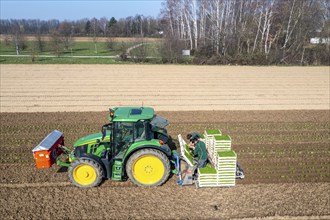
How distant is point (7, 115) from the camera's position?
1533 centimetres

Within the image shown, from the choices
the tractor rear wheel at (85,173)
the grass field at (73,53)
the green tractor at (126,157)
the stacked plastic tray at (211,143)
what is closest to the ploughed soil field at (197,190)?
the tractor rear wheel at (85,173)

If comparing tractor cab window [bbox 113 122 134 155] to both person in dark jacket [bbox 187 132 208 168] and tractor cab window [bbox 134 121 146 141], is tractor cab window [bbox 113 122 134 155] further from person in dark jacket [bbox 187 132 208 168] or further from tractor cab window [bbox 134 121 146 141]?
person in dark jacket [bbox 187 132 208 168]

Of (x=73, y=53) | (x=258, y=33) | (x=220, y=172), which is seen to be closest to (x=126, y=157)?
(x=220, y=172)

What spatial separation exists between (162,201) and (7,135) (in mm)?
8116

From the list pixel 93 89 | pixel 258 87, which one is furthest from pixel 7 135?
pixel 258 87

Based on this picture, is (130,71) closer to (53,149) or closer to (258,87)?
(258,87)

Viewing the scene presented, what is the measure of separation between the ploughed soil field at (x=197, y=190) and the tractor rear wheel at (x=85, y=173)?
22cm

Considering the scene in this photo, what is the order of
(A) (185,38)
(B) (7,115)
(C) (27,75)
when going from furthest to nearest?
(A) (185,38) → (C) (27,75) → (B) (7,115)

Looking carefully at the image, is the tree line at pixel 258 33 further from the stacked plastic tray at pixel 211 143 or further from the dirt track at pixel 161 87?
the stacked plastic tray at pixel 211 143

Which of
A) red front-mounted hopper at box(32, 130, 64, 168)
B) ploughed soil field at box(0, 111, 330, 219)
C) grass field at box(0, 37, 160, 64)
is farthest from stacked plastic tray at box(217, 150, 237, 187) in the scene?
grass field at box(0, 37, 160, 64)

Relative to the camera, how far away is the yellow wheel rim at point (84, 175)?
26.1 feet

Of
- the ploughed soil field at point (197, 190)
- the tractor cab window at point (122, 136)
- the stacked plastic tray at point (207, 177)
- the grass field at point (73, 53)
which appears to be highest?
the grass field at point (73, 53)

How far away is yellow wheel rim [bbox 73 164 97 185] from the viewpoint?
7.96 metres

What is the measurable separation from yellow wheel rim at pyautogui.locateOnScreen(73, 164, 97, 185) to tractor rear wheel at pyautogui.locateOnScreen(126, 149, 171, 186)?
0.96 m
